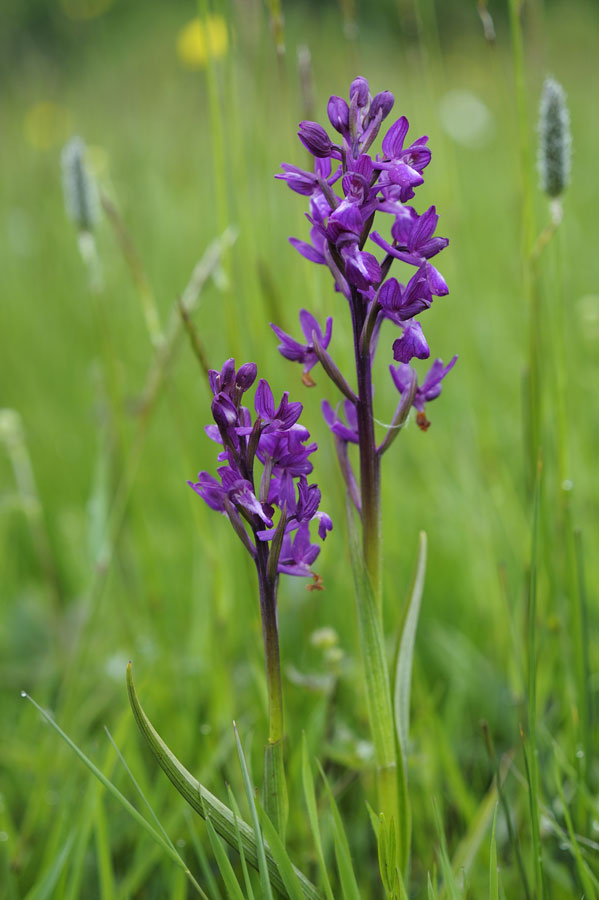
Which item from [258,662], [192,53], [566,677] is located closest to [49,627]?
[258,662]

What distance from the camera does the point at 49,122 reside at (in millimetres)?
3703

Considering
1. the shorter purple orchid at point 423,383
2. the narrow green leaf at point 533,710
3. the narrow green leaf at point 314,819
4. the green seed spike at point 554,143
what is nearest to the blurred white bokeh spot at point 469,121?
→ the green seed spike at point 554,143

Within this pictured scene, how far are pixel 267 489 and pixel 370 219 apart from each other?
0.79ft

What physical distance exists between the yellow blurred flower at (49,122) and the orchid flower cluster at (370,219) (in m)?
2.89

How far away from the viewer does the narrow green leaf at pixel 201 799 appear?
632 millimetres

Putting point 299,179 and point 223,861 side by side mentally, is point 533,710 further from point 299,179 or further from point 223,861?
point 299,179

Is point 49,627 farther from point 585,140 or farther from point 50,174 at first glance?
point 585,140

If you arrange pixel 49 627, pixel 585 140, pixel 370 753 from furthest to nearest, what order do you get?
pixel 585 140 → pixel 49 627 → pixel 370 753

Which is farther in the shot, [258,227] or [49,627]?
[49,627]

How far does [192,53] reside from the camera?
18.9ft

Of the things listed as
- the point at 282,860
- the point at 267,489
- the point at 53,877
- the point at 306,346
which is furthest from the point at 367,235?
the point at 53,877

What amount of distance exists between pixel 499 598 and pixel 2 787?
835 millimetres

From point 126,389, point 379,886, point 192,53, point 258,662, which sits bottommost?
point 379,886

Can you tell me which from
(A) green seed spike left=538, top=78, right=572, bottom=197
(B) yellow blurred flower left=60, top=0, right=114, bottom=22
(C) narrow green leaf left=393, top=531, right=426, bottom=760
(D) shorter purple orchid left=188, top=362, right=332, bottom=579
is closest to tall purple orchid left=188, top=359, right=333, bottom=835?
(D) shorter purple orchid left=188, top=362, right=332, bottom=579
